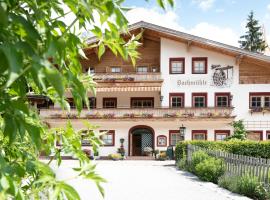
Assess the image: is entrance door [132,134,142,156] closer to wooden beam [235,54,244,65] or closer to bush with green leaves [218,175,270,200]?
wooden beam [235,54,244,65]

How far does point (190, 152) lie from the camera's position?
21828 mm

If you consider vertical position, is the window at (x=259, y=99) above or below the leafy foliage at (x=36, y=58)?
above

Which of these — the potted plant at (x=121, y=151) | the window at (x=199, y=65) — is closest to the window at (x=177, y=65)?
the window at (x=199, y=65)

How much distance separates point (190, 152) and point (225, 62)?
1624cm

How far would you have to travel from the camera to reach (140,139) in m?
36.8

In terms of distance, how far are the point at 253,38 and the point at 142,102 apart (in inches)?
1390

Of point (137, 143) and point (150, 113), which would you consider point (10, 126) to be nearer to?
point (150, 113)

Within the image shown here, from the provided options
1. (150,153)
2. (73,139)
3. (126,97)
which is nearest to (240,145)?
(150,153)

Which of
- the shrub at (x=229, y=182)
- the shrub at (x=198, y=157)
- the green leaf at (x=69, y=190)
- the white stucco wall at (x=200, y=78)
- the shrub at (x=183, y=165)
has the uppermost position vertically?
the white stucco wall at (x=200, y=78)

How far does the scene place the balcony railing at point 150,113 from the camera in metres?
34.5

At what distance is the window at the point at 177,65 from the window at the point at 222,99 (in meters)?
3.59

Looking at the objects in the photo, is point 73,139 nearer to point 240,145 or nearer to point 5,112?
point 5,112

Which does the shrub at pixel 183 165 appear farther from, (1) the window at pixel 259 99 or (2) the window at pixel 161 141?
(1) the window at pixel 259 99

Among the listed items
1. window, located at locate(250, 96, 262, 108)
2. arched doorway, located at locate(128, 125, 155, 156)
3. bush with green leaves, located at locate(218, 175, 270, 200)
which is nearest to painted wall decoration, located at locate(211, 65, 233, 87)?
window, located at locate(250, 96, 262, 108)
